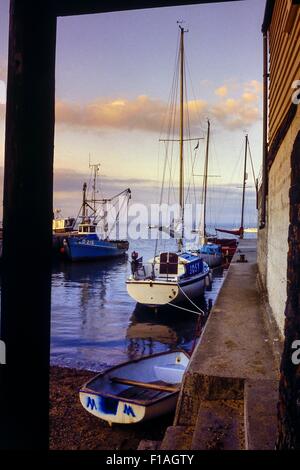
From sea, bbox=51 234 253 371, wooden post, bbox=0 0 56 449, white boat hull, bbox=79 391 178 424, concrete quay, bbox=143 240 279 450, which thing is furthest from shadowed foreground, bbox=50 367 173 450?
wooden post, bbox=0 0 56 449

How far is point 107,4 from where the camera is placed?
237 cm

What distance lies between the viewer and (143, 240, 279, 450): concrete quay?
397 centimetres

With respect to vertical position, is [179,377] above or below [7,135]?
below

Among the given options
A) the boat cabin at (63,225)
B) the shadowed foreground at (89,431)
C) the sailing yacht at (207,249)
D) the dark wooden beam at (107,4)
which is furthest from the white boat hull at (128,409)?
the boat cabin at (63,225)

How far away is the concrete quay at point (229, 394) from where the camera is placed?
13.0ft

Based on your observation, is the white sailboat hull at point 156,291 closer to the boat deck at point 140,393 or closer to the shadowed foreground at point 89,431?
the shadowed foreground at point 89,431

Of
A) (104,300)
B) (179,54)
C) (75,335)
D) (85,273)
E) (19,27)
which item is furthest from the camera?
(85,273)

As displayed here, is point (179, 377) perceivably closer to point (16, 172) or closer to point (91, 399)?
point (91, 399)

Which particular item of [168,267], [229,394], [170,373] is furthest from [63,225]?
[229,394]

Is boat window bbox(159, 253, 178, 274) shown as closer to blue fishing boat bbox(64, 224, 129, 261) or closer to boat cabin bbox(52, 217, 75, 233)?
blue fishing boat bbox(64, 224, 129, 261)

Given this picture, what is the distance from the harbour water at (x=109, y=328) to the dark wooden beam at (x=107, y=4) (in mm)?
9230

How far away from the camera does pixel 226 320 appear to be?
28.2 feet

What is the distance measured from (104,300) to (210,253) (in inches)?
696
